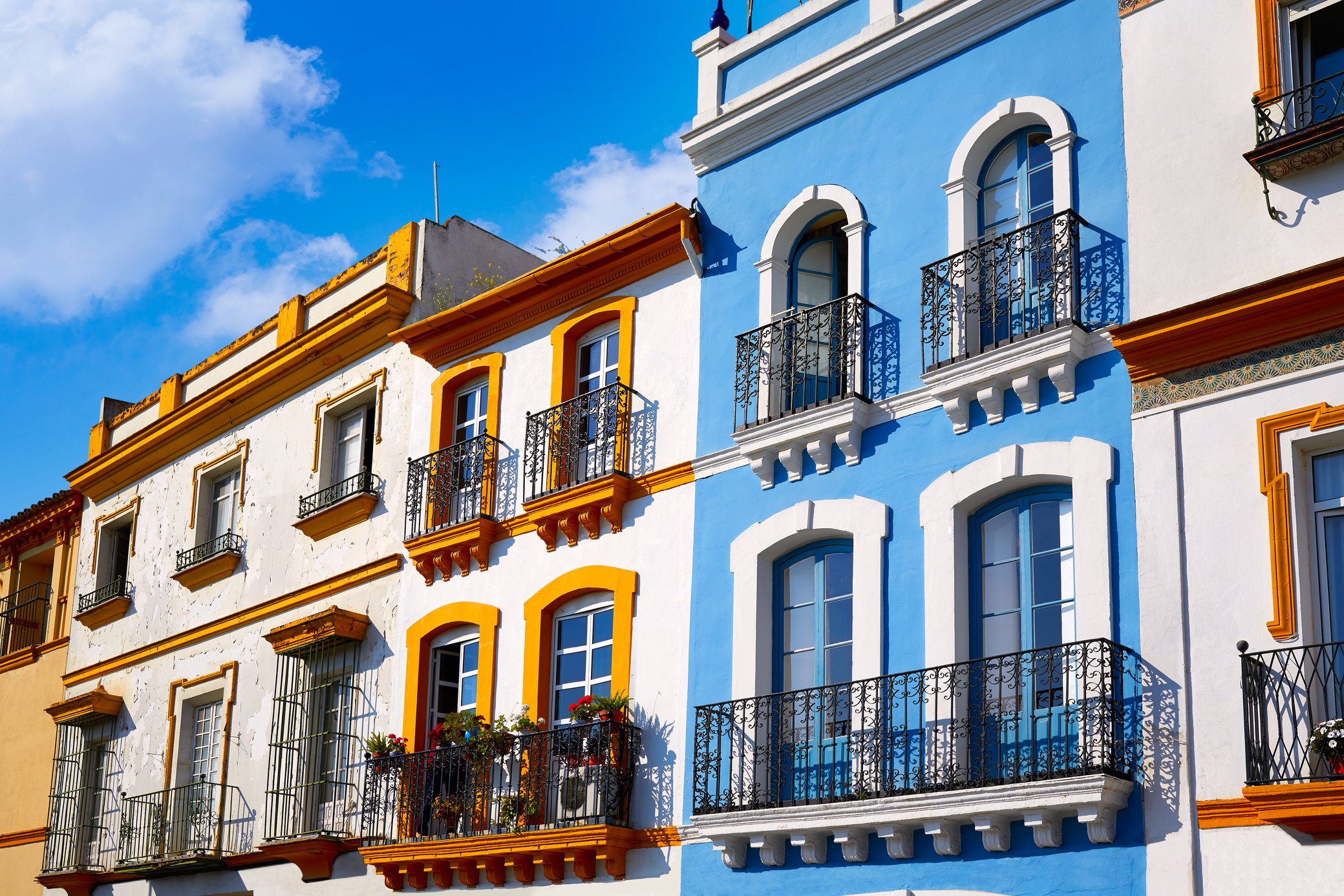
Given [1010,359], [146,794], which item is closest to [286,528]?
[146,794]

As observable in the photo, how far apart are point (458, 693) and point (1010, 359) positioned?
27.1ft

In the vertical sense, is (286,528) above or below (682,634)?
above

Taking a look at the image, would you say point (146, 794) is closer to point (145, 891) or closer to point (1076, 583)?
point (145, 891)

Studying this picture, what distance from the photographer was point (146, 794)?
2289cm

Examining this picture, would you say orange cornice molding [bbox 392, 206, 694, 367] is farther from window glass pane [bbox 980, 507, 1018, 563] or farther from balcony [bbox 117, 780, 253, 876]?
balcony [bbox 117, 780, 253, 876]

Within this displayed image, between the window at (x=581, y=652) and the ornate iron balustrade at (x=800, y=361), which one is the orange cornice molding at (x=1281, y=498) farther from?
the window at (x=581, y=652)

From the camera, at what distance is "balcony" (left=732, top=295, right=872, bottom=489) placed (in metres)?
14.5

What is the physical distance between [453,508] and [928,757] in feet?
25.6

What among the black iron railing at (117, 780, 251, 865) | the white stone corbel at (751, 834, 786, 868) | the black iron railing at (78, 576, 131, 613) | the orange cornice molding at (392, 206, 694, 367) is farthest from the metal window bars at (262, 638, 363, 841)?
the white stone corbel at (751, 834, 786, 868)

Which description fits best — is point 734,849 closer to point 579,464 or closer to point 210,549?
point 579,464

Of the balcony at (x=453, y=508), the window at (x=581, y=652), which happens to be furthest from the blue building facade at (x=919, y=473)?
the balcony at (x=453, y=508)

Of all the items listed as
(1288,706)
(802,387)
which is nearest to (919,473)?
(802,387)

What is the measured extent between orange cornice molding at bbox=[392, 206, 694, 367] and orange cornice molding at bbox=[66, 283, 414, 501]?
0.89m

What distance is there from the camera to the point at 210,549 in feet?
77.9
